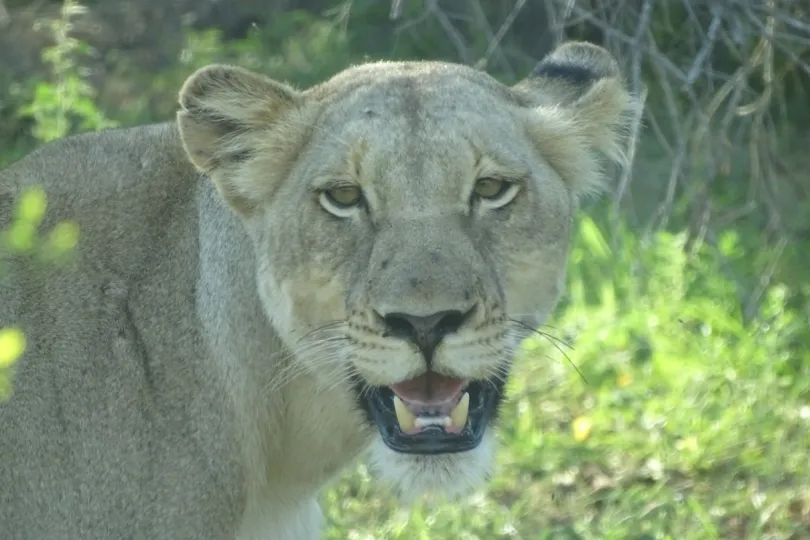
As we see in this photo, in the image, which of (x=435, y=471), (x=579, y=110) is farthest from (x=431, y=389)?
(x=579, y=110)

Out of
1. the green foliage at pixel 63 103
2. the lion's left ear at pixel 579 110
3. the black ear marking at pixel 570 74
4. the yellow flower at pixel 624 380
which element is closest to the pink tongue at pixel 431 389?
the lion's left ear at pixel 579 110

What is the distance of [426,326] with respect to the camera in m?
3.10

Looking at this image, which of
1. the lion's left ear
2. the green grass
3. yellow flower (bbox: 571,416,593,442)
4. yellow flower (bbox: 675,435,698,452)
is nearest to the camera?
the lion's left ear

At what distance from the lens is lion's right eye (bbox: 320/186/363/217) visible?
337 centimetres

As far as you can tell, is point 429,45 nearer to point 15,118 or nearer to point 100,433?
point 15,118

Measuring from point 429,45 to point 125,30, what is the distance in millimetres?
2070

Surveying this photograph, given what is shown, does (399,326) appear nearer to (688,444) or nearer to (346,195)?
(346,195)

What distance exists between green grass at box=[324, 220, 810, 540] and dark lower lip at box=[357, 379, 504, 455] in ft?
3.14

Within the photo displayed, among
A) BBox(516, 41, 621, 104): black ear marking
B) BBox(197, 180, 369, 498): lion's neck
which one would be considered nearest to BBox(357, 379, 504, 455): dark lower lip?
BBox(197, 180, 369, 498): lion's neck

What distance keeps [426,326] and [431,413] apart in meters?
0.27

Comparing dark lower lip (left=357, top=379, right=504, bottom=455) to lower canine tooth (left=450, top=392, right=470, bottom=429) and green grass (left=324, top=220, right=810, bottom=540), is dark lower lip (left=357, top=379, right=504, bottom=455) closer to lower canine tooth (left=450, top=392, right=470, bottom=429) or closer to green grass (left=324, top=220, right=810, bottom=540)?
lower canine tooth (left=450, top=392, right=470, bottom=429)

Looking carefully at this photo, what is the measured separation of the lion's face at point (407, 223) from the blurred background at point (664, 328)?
0.49 meters

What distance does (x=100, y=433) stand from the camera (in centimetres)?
342

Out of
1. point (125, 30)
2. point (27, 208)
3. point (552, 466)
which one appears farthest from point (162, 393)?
Answer: point (125, 30)
